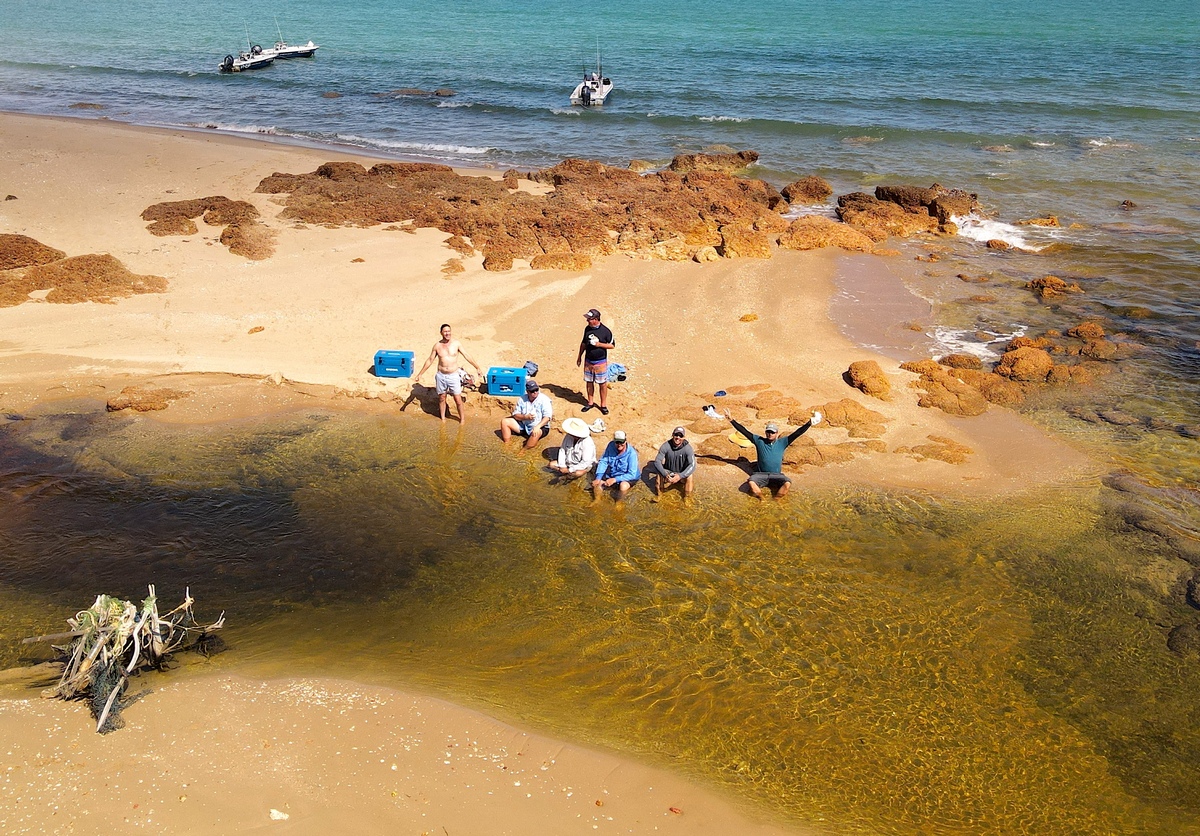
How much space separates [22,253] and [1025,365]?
18983 millimetres

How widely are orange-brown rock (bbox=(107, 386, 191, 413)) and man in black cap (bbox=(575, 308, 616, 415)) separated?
6.34m

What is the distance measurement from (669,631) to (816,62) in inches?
1705

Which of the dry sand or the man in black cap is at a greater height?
the man in black cap

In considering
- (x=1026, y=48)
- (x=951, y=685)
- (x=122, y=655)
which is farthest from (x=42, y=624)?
(x=1026, y=48)

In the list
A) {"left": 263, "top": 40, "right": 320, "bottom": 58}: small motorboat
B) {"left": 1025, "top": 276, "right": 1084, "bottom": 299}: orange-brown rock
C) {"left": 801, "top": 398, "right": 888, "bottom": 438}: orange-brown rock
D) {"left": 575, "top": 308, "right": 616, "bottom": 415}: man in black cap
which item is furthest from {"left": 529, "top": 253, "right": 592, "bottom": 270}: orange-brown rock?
{"left": 263, "top": 40, "right": 320, "bottom": 58}: small motorboat

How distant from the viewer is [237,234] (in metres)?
18.3

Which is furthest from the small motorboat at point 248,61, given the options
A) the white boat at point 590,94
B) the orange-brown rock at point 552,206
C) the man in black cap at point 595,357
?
the man in black cap at point 595,357

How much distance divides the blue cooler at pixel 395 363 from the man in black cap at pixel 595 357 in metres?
2.88

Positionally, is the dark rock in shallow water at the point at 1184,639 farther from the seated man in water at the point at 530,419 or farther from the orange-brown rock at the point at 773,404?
the seated man in water at the point at 530,419

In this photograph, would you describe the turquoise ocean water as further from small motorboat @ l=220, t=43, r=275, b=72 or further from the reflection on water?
small motorboat @ l=220, t=43, r=275, b=72

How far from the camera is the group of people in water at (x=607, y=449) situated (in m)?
11.0

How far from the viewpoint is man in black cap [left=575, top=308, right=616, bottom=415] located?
1220 centimetres

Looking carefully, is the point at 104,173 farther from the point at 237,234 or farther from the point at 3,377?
the point at 3,377

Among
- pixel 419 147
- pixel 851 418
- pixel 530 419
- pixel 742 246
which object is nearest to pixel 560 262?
pixel 742 246
